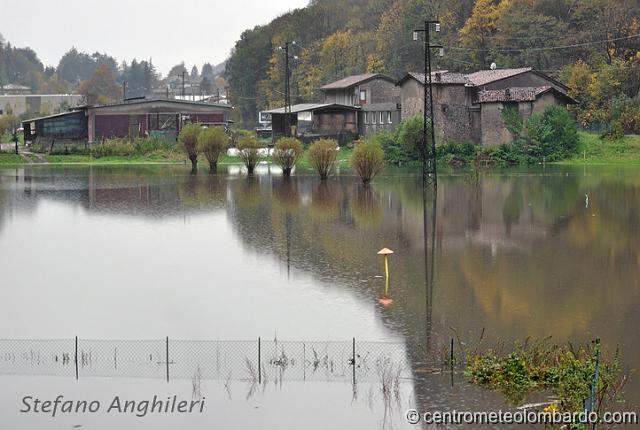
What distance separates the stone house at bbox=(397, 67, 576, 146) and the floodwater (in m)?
22.5

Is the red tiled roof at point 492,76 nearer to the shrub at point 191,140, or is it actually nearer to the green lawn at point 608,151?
the green lawn at point 608,151

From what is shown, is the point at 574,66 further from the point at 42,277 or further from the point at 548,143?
the point at 42,277

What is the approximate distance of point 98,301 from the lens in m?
22.4

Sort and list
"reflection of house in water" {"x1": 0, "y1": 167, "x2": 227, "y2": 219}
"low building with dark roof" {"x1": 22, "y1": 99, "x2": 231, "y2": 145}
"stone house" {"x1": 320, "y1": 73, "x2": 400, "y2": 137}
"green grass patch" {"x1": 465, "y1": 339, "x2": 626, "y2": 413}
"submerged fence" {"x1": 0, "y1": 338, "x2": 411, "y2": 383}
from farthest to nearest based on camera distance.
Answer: "low building with dark roof" {"x1": 22, "y1": 99, "x2": 231, "y2": 145} → "stone house" {"x1": 320, "y1": 73, "x2": 400, "y2": 137} → "reflection of house in water" {"x1": 0, "y1": 167, "x2": 227, "y2": 219} → "submerged fence" {"x1": 0, "y1": 338, "x2": 411, "y2": 383} → "green grass patch" {"x1": 465, "y1": 339, "x2": 626, "y2": 413}

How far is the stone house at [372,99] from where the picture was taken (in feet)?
252

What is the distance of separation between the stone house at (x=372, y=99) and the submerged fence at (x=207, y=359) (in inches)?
2286

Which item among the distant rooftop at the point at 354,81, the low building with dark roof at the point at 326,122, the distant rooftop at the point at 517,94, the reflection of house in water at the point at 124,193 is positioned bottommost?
the reflection of house in water at the point at 124,193

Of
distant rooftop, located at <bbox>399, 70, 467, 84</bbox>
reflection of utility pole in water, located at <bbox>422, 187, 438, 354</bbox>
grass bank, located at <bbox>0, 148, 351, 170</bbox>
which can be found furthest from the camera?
grass bank, located at <bbox>0, 148, 351, 170</bbox>

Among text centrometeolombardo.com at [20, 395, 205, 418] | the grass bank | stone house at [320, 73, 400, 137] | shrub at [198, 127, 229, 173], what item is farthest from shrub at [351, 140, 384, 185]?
text centrometeolombardo.com at [20, 395, 205, 418]

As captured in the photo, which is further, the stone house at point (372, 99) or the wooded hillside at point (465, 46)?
the stone house at point (372, 99)

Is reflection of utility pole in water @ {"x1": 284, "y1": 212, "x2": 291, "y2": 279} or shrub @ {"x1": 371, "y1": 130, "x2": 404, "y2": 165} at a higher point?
shrub @ {"x1": 371, "y1": 130, "x2": 404, "y2": 165}

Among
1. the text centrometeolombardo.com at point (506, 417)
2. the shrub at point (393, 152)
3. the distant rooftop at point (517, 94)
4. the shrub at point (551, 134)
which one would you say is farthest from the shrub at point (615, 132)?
the text centrometeolombardo.com at point (506, 417)

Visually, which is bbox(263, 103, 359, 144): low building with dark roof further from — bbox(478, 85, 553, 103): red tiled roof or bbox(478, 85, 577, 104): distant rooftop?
bbox(478, 85, 577, 104): distant rooftop

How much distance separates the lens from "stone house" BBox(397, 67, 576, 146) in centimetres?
6694
